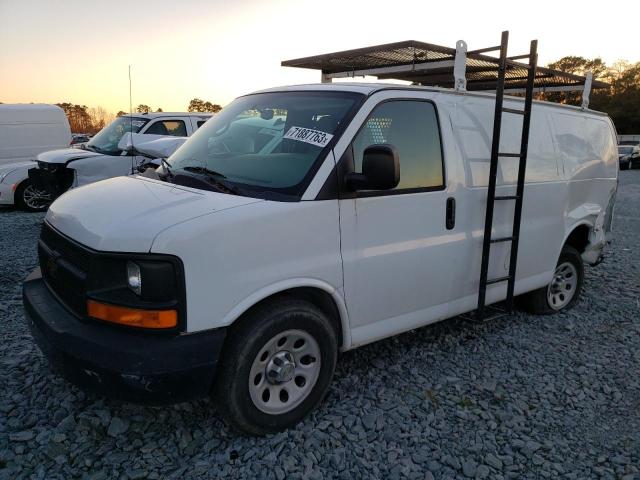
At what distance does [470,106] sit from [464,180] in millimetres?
621

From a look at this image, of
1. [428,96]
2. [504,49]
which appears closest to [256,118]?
[428,96]

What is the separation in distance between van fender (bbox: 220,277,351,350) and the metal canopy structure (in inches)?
77.7

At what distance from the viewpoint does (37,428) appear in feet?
9.61

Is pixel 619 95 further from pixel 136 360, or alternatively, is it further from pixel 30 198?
pixel 136 360

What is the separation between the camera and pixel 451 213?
3.57m

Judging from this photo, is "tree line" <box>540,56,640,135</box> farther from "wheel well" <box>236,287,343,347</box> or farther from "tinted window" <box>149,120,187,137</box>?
"wheel well" <box>236,287,343,347</box>

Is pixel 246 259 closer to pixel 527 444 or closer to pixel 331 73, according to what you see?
pixel 527 444

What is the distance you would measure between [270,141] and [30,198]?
9142mm

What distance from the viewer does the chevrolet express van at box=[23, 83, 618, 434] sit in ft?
8.09

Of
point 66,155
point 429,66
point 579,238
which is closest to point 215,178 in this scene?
point 429,66

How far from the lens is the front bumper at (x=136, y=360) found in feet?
7.95

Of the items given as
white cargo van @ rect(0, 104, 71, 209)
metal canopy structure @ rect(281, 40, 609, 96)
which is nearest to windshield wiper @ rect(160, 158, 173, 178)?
metal canopy structure @ rect(281, 40, 609, 96)

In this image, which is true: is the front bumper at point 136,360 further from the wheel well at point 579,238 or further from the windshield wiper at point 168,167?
the wheel well at point 579,238

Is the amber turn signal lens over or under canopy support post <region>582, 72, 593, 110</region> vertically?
under
